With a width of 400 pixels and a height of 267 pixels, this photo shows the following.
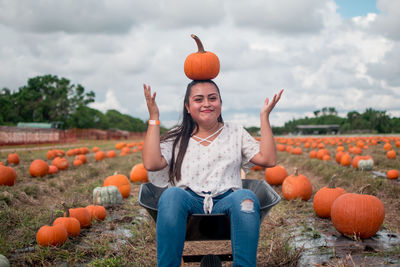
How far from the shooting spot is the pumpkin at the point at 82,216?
3756 mm

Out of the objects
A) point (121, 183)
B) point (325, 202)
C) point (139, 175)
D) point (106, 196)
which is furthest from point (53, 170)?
point (325, 202)

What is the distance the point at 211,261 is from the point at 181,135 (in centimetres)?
107

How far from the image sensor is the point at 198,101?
2.77 metres

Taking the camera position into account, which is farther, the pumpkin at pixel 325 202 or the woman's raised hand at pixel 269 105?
the pumpkin at pixel 325 202

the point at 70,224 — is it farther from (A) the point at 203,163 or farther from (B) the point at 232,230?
(B) the point at 232,230

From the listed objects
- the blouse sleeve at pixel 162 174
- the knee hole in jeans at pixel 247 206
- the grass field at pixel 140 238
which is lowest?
the grass field at pixel 140 238

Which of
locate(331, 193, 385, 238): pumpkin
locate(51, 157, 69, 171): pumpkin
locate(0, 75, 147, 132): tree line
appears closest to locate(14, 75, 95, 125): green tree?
locate(0, 75, 147, 132): tree line

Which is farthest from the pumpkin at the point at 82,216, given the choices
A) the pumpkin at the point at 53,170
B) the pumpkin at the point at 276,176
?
the pumpkin at the point at 53,170

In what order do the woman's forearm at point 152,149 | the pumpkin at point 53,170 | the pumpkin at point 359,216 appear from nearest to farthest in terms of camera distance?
the woman's forearm at point 152,149 → the pumpkin at point 359,216 → the pumpkin at point 53,170

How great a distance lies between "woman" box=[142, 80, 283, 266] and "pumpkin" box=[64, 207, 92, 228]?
146 centimetres

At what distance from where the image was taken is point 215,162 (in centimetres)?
269

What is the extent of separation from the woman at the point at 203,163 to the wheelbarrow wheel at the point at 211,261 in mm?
312

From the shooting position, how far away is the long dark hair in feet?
8.95

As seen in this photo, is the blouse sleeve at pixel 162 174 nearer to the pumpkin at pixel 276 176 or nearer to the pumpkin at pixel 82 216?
the pumpkin at pixel 82 216
